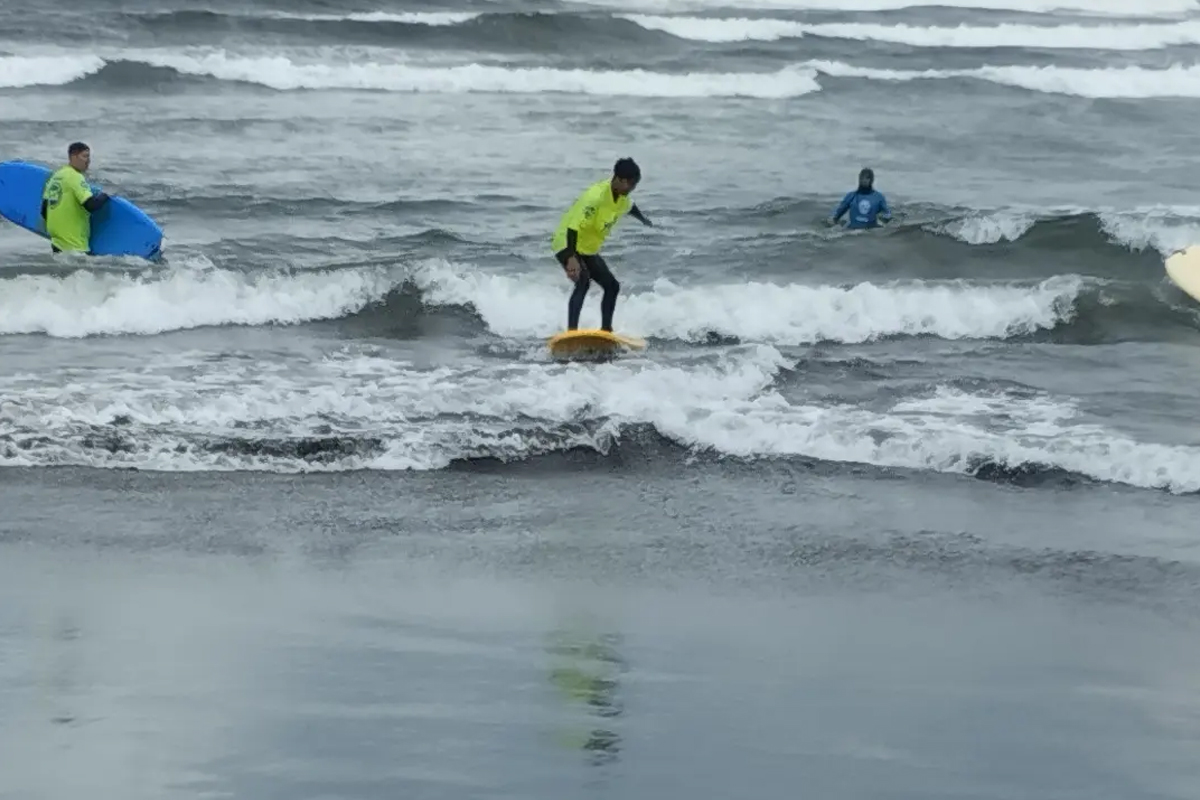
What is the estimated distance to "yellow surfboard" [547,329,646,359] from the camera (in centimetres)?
1314

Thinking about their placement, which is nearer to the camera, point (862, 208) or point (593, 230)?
point (593, 230)

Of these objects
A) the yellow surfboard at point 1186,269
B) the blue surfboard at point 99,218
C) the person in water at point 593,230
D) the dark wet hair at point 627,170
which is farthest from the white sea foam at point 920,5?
the dark wet hair at point 627,170

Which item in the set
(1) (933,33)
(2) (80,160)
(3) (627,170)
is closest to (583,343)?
(3) (627,170)

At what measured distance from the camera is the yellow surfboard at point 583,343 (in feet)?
43.1

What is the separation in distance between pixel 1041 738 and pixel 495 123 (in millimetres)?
19965

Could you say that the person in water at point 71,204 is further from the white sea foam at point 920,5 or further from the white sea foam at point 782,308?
the white sea foam at point 920,5

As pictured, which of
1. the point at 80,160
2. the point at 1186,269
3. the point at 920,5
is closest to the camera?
the point at 80,160

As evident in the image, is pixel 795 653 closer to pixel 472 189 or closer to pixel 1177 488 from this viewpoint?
pixel 1177 488

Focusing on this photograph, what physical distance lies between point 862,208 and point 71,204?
26.0 feet

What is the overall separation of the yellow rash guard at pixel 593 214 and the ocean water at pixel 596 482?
0.98m

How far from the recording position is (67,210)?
15.2 meters

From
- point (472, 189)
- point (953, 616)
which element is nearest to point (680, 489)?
point (953, 616)

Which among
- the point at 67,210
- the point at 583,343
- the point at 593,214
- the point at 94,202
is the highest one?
the point at 593,214

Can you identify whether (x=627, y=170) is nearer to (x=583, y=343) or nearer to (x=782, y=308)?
(x=583, y=343)
